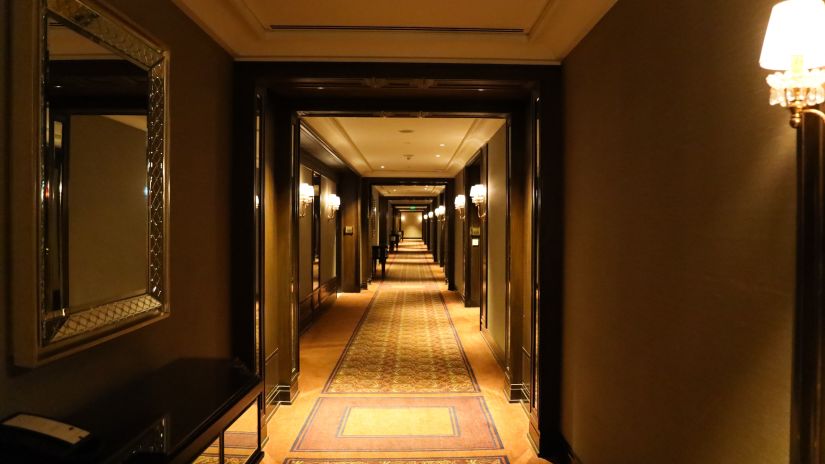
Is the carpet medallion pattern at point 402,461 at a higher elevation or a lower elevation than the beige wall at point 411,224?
lower

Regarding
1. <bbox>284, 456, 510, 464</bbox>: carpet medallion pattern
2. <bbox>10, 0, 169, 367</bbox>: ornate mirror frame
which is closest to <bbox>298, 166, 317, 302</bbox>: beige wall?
<bbox>284, 456, 510, 464</bbox>: carpet medallion pattern

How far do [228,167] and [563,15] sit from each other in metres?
2.17

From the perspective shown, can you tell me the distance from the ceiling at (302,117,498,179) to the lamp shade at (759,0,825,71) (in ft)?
13.1

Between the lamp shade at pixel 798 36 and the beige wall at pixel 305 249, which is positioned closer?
the lamp shade at pixel 798 36

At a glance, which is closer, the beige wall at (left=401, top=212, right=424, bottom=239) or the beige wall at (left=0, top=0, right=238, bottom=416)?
the beige wall at (left=0, top=0, right=238, bottom=416)

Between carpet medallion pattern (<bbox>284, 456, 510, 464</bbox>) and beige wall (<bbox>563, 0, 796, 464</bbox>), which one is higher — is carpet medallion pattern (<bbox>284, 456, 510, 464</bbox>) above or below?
below

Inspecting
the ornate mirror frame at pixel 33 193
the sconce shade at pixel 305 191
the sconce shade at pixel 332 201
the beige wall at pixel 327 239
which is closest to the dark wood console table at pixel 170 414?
the ornate mirror frame at pixel 33 193

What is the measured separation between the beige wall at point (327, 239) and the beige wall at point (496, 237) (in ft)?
12.4

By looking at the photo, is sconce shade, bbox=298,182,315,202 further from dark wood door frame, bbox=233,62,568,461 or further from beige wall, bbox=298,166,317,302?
dark wood door frame, bbox=233,62,568,461

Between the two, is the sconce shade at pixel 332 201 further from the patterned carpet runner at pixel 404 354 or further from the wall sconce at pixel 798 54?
the wall sconce at pixel 798 54

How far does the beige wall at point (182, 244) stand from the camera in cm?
148

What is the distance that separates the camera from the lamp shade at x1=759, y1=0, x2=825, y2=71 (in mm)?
1084

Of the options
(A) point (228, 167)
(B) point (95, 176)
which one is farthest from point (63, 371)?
(A) point (228, 167)

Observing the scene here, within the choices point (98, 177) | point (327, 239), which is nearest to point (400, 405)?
point (98, 177)
